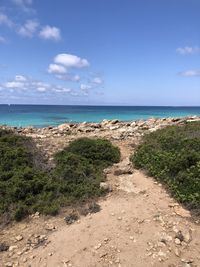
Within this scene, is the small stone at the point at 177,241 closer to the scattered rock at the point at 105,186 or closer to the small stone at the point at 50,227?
the small stone at the point at 50,227

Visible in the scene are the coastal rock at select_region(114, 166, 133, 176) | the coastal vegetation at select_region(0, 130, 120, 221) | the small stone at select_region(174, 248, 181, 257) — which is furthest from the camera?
the coastal rock at select_region(114, 166, 133, 176)

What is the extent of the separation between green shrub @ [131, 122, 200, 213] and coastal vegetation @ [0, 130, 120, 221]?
1393 mm

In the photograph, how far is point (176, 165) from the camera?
33.1 feet

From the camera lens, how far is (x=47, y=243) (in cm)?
683

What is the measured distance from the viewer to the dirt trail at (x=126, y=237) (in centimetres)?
620

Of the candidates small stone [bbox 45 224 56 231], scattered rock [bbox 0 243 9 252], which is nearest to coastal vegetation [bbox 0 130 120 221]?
small stone [bbox 45 224 56 231]

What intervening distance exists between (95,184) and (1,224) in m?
2.95

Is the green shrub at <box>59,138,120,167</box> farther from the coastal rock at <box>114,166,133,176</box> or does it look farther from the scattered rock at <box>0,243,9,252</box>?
the scattered rock at <box>0,243,9,252</box>

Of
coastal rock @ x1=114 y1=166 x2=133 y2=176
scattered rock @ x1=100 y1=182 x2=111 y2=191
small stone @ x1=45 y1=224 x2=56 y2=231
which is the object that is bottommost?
small stone @ x1=45 y1=224 x2=56 y2=231

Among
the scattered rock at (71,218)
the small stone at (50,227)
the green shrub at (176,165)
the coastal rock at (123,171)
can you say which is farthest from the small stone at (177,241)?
the coastal rock at (123,171)

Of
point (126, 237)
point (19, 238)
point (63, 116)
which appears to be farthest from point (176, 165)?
point (63, 116)

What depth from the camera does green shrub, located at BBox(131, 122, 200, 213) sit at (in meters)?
8.77

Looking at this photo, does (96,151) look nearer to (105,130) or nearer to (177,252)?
(177,252)

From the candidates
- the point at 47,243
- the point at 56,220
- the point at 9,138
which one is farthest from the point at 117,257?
the point at 9,138
